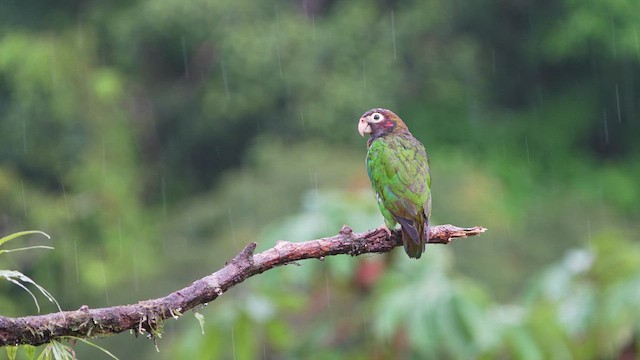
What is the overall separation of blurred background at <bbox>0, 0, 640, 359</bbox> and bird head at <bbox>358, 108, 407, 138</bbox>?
119cm

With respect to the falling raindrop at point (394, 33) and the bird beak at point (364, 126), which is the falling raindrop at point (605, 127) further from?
the bird beak at point (364, 126)

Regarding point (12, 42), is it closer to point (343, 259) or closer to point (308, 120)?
point (308, 120)

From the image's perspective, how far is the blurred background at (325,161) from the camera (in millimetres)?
5297

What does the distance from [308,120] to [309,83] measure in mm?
565

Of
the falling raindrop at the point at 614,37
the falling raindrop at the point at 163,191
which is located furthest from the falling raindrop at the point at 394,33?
the falling raindrop at the point at 163,191

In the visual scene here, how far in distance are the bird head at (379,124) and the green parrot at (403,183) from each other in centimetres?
3


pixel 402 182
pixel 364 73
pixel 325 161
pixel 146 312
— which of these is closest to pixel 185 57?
pixel 364 73

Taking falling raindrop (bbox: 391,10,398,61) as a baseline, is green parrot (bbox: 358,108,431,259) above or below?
below

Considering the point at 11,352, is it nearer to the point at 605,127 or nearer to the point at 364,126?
the point at 364,126

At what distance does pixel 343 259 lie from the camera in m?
5.27

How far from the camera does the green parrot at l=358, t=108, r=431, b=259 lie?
320 cm

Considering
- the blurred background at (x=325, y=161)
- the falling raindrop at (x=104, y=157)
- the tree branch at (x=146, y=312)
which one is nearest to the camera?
the tree branch at (x=146, y=312)

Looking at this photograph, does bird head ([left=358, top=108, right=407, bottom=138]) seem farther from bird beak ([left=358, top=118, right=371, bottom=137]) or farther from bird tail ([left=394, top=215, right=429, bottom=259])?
bird tail ([left=394, top=215, right=429, bottom=259])

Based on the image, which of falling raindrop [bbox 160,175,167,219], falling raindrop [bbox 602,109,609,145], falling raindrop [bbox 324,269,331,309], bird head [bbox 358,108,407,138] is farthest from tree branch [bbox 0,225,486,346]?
falling raindrop [bbox 602,109,609,145]
